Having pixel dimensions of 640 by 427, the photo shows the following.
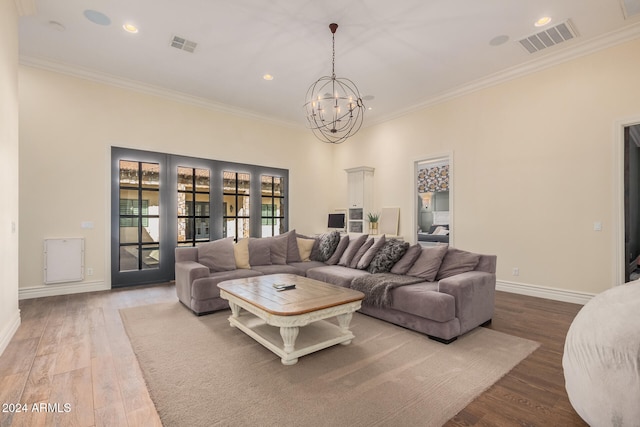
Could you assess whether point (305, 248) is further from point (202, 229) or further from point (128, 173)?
point (128, 173)

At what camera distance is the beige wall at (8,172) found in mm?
2758

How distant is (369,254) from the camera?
14.0ft

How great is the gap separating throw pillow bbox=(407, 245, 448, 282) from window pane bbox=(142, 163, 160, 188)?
4661 millimetres

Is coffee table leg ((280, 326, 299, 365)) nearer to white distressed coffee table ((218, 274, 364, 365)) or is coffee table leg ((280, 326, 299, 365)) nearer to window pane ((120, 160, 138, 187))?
white distressed coffee table ((218, 274, 364, 365))

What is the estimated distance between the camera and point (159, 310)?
3.85m

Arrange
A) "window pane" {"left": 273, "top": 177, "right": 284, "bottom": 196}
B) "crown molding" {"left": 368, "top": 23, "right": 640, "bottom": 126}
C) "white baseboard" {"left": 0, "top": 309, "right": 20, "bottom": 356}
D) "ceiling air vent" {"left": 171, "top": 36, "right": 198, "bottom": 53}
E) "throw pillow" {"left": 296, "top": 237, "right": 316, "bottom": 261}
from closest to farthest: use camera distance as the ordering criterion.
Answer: "white baseboard" {"left": 0, "top": 309, "right": 20, "bottom": 356} < "crown molding" {"left": 368, "top": 23, "right": 640, "bottom": 126} < "ceiling air vent" {"left": 171, "top": 36, "right": 198, "bottom": 53} < "throw pillow" {"left": 296, "top": 237, "right": 316, "bottom": 261} < "window pane" {"left": 273, "top": 177, "right": 284, "bottom": 196}

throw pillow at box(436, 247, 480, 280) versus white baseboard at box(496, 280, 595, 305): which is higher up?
throw pillow at box(436, 247, 480, 280)

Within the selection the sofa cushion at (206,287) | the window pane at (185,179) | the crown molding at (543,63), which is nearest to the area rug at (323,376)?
the sofa cushion at (206,287)

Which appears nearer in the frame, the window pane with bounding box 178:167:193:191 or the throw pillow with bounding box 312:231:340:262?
the throw pillow with bounding box 312:231:340:262

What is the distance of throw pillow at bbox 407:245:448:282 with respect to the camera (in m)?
3.56

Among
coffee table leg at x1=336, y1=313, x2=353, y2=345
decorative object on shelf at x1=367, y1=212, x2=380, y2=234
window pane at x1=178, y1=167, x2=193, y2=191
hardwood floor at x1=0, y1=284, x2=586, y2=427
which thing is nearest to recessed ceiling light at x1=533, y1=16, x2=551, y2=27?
hardwood floor at x1=0, y1=284, x2=586, y2=427

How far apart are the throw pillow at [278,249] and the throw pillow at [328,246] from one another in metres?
0.61

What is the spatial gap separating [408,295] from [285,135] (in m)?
5.35

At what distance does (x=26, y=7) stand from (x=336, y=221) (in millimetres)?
6201
